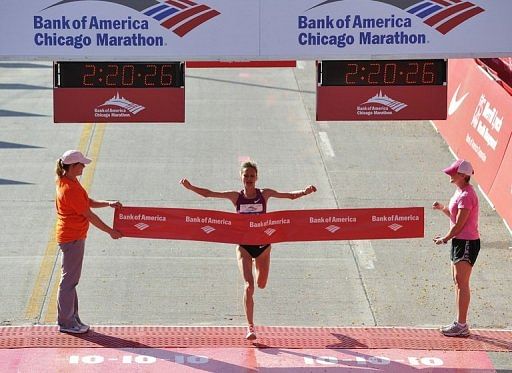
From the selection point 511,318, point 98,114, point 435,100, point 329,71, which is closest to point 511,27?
point 435,100

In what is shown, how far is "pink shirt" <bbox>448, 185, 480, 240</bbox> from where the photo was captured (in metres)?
10.9

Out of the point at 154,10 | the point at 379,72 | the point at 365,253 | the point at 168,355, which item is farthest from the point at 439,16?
the point at 168,355

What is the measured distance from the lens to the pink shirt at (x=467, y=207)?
10891mm

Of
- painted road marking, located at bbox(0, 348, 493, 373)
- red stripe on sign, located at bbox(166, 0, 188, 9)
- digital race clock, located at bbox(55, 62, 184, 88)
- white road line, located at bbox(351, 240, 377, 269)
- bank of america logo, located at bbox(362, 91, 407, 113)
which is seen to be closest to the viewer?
painted road marking, located at bbox(0, 348, 493, 373)

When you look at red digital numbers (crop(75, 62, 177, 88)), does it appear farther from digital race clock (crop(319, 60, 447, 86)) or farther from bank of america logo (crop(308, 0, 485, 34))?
bank of america logo (crop(308, 0, 485, 34))

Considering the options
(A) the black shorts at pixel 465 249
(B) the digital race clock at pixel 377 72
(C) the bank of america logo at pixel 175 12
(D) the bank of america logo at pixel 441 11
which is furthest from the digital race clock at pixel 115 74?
(A) the black shorts at pixel 465 249

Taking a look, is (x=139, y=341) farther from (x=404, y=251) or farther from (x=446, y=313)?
(x=404, y=251)

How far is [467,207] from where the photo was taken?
10.9 meters

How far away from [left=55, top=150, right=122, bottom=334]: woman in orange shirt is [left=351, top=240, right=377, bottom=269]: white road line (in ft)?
11.8

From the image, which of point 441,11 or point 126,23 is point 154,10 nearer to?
point 126,23

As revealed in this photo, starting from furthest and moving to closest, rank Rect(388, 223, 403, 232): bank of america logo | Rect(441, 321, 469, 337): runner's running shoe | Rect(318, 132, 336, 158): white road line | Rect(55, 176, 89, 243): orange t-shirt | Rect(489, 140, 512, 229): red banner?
1. Rect(318, 132, 336, 158): white road line
2. Rect(489, 140, 512, 229): red banner
3. Rect(388, 223, 403, 232): bank of america logo
4. Rect(441, 321, 469, 337): runner's running shoe
5. Rect(55, 176, 89, 243): orange t-shirt

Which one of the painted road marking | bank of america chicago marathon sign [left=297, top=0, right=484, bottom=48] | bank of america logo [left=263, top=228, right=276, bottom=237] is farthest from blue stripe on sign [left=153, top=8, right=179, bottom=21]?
the painted road marking

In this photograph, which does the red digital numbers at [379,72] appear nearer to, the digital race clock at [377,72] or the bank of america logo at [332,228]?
the digital race clock at [377,72]

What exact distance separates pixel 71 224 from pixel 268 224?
1901 mm
